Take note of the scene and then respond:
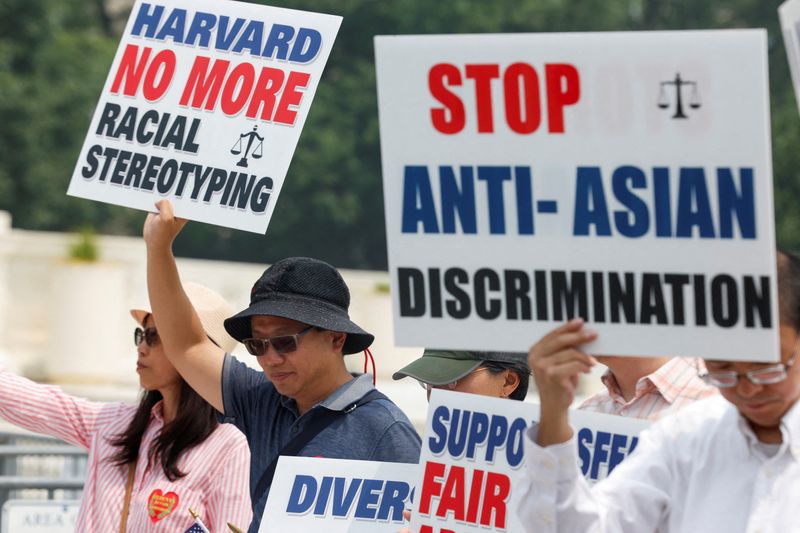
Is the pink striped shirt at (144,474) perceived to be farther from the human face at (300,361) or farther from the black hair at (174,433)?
the human face at (300,361)

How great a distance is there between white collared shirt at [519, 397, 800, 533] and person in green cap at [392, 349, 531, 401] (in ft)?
5.41

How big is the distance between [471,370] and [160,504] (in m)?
0.97

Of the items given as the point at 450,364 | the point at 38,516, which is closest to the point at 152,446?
the point at 450,364

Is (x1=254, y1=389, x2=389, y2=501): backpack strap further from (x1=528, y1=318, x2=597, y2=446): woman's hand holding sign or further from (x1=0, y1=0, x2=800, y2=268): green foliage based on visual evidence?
(x1=0, y1=0, x2=800, y2=268): green foliage

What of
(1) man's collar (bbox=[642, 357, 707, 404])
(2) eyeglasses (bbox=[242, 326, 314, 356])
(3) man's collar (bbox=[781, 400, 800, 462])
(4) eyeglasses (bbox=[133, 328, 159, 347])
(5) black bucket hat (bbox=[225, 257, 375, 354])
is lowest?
(3) man's collar (bbox=[781, 400, 800, 462])

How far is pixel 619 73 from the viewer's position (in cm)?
287

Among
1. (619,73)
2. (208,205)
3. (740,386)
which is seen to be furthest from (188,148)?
(740,386)

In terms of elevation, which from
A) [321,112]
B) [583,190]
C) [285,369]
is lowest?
[285,369]

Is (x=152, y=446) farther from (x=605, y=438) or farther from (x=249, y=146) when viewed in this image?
(x=605, y=438)

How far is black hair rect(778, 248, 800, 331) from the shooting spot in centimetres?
277

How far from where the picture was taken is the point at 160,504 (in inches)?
176

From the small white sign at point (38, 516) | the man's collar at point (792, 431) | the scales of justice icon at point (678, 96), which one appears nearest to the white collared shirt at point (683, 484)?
the man's collar at point (792, 431)

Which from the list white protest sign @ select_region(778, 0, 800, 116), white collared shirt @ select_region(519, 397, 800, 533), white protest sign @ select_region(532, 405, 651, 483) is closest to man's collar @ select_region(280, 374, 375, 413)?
white protest sign @ select_region(532, 405, 651, 483)

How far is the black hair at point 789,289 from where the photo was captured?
109 inches
